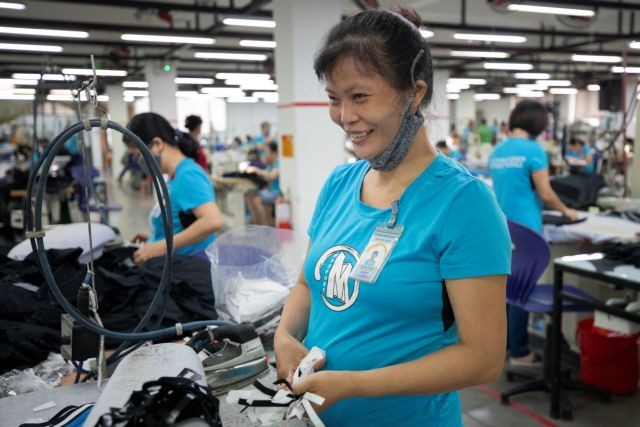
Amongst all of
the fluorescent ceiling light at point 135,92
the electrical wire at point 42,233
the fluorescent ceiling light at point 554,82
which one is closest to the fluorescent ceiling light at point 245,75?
the fluorescent ceiling light at point 135,92

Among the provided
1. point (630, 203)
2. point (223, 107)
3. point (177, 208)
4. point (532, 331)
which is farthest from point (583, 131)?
point (223, 107)

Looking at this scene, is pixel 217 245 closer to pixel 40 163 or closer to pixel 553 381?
pixel 40 163

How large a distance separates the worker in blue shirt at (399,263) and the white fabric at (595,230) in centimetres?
298

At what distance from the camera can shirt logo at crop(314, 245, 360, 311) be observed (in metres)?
1.09

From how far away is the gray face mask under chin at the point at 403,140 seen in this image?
107 centimetres

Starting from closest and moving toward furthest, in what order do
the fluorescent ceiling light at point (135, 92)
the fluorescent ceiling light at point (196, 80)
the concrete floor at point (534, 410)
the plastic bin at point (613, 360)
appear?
1. the concrete floor at point (534, 410)
2. the plastic bin at point (613, 360)
3. the fluorescent ceiling light at point (196, 80)
4. the fluorescent ceiling light at point (135, 92)

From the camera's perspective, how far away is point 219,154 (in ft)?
36.9

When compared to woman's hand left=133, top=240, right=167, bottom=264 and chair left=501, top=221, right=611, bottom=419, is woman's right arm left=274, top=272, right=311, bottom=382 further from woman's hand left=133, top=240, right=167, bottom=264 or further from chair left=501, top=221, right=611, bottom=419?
chair left=501, top=221, right=611, bottom=419

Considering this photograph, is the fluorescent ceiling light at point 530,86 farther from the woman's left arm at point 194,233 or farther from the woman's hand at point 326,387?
the woman's hand at point 326,387

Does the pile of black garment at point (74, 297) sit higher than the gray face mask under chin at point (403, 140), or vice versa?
the gray face mask under chin at point (403, 140)

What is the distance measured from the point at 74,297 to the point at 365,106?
3.94 feet

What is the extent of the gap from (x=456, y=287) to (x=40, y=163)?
917 mm

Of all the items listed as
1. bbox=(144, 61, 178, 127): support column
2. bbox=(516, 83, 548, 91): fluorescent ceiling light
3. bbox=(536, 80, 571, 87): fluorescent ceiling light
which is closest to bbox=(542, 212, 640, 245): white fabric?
bbox=(144, 61, 178, 127): support column

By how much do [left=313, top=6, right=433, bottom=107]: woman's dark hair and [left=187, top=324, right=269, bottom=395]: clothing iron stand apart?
2.47 ft
